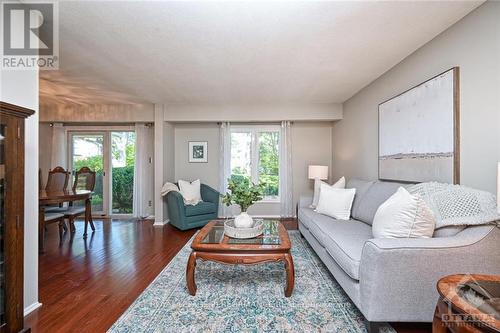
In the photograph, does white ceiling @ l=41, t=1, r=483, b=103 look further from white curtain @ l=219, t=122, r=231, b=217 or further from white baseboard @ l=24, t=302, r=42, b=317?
white baseboard @ l=24, t=302, r=42, b=317

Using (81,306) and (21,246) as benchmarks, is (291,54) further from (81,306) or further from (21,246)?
(81,306)

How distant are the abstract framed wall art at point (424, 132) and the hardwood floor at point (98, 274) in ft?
4.46

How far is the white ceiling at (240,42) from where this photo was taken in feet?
5.85

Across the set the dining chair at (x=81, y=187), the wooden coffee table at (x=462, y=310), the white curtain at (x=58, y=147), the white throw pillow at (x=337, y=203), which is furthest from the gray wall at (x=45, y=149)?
the wooden coffee table at (x=462, y=310)

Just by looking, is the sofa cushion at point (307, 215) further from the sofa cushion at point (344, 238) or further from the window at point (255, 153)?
the window at point (255, 153)

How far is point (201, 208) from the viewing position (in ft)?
14.0

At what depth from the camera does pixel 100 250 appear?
125 inches

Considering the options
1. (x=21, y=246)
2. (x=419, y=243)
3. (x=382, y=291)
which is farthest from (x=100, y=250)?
(x=419, y=243)

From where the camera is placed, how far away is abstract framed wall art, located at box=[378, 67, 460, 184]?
199 cm

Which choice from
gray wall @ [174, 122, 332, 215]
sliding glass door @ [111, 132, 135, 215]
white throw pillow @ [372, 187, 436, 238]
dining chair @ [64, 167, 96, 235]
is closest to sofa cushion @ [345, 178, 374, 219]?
white throw pillow @ [372, 187, 436, 238]

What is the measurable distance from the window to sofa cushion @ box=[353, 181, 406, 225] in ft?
7.90

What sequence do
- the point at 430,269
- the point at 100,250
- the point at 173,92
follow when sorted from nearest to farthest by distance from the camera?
the point at 430,269, the point at 100,250, the point at 173,92

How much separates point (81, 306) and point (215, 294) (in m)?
1.08

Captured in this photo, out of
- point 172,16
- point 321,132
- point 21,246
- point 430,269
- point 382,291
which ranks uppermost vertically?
point 172,16
